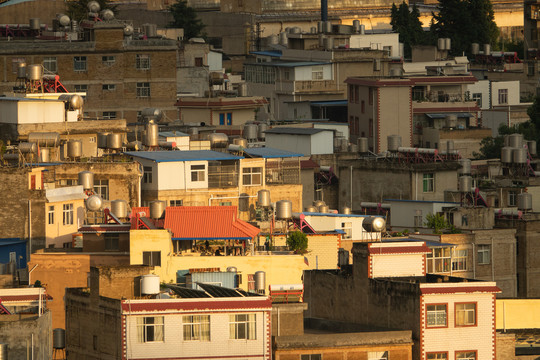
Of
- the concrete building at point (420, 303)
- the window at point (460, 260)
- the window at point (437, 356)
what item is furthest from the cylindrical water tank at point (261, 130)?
the window at point (437, 356)

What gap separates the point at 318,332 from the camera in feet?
250

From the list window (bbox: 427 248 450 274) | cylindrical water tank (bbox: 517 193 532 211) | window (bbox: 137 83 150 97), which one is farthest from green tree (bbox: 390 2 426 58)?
window (bbox: 427 248 450 274)

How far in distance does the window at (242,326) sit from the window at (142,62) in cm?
8308

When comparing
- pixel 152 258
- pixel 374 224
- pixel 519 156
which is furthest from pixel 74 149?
pixel 519 156

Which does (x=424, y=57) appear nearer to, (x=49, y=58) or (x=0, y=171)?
(x=49, y=58)

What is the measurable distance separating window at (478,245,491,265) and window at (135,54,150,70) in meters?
58.2

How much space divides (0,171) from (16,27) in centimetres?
7349

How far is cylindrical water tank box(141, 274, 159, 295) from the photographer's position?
70812 mm

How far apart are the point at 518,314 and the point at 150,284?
15641 mm

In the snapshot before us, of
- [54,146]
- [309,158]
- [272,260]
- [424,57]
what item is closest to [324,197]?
[309,158]

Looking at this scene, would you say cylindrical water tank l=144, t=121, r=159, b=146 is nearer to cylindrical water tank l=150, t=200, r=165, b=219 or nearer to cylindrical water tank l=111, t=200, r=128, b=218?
cylindrical water tank l=111, t=200, r=128, b=218

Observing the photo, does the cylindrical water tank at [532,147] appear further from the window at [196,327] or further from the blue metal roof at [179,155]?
the window at [196,327]

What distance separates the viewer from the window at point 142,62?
15162 centimetres

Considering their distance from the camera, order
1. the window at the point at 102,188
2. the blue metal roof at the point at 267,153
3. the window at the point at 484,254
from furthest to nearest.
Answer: the blue metal roof at the point at 267,153, the window at the point at 484,254, the window at the point at 102,188
